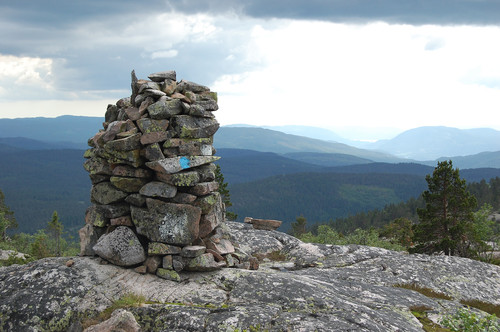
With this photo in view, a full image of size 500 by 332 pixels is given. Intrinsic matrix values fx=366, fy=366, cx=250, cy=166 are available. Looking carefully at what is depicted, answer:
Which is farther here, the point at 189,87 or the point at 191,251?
the point at 189,87

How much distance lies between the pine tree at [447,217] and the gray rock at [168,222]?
1074 inches

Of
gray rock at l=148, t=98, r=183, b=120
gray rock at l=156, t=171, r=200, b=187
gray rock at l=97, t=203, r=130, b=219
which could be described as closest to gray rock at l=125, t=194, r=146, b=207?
gray rock at l=97, t=203, r=130, b=219

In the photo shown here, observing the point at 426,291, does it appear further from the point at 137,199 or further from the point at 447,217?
the point at 137,199

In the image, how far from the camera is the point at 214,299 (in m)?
17.3

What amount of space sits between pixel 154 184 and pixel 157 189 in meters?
0.39

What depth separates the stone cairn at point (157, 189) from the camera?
19594 millimetres

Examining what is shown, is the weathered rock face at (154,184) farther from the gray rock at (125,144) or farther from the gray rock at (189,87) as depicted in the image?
the gray rock at (189,87)

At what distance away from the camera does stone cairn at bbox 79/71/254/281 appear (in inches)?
771

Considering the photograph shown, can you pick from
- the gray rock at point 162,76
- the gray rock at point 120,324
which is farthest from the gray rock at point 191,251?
the gray rock at point 162,76

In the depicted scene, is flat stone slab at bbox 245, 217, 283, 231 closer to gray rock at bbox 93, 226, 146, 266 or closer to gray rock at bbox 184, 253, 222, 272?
gray rock at bbox 184, 253, 222, 272

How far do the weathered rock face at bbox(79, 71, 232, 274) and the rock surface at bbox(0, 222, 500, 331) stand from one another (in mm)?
1246

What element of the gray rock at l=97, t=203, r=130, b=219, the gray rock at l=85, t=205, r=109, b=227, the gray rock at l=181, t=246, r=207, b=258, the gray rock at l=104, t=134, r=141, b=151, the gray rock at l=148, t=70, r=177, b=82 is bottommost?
the gray rock at l=181, t=246, r=207, b=258

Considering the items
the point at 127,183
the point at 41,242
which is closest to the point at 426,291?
the point at 127,183

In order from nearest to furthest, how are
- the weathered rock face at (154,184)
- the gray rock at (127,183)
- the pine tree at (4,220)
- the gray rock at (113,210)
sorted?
the weathered rock face at (154,184), the gray rock at (127,183), the gray rock at (113,210), the pine tree at (4,220)
